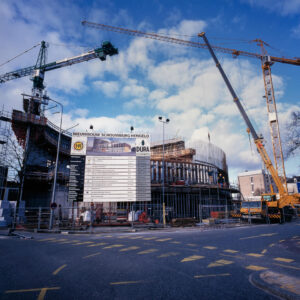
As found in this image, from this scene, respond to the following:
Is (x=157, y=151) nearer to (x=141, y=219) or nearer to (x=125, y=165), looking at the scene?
(x=141, y=219)

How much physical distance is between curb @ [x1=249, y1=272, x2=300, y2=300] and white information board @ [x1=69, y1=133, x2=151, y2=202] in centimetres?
1349

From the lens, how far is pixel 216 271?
512 centimetres

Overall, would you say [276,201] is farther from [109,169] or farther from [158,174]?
[109,169]

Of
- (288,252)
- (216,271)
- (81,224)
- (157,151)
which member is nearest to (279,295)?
(216,271)

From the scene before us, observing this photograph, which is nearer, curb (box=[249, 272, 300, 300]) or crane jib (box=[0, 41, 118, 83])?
curb (box=[249, 272, 300, 300])

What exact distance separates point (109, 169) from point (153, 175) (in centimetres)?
1759

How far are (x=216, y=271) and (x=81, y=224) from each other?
16604mm

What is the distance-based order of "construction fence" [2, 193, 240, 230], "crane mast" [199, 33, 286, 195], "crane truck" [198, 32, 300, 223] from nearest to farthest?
"construction fence" [2, 193, 240, 230]
"crane truck" [198, 32, 300, 223]
"crane mast" [199, 33, 286, 195]

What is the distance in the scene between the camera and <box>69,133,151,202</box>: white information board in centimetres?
1717

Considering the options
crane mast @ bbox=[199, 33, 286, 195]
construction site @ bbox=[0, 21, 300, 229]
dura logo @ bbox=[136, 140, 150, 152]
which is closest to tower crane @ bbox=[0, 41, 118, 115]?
construction site @ bbox=[0, 21, 300, 229]

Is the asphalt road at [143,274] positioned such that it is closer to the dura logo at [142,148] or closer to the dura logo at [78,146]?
the dura logo at [78,146]

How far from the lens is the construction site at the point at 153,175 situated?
2361 cm

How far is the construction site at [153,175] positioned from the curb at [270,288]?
17165 mm

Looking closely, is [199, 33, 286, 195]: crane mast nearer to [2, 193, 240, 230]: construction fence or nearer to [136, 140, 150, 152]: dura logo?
[2, 193, 240, 230]: construction fence
